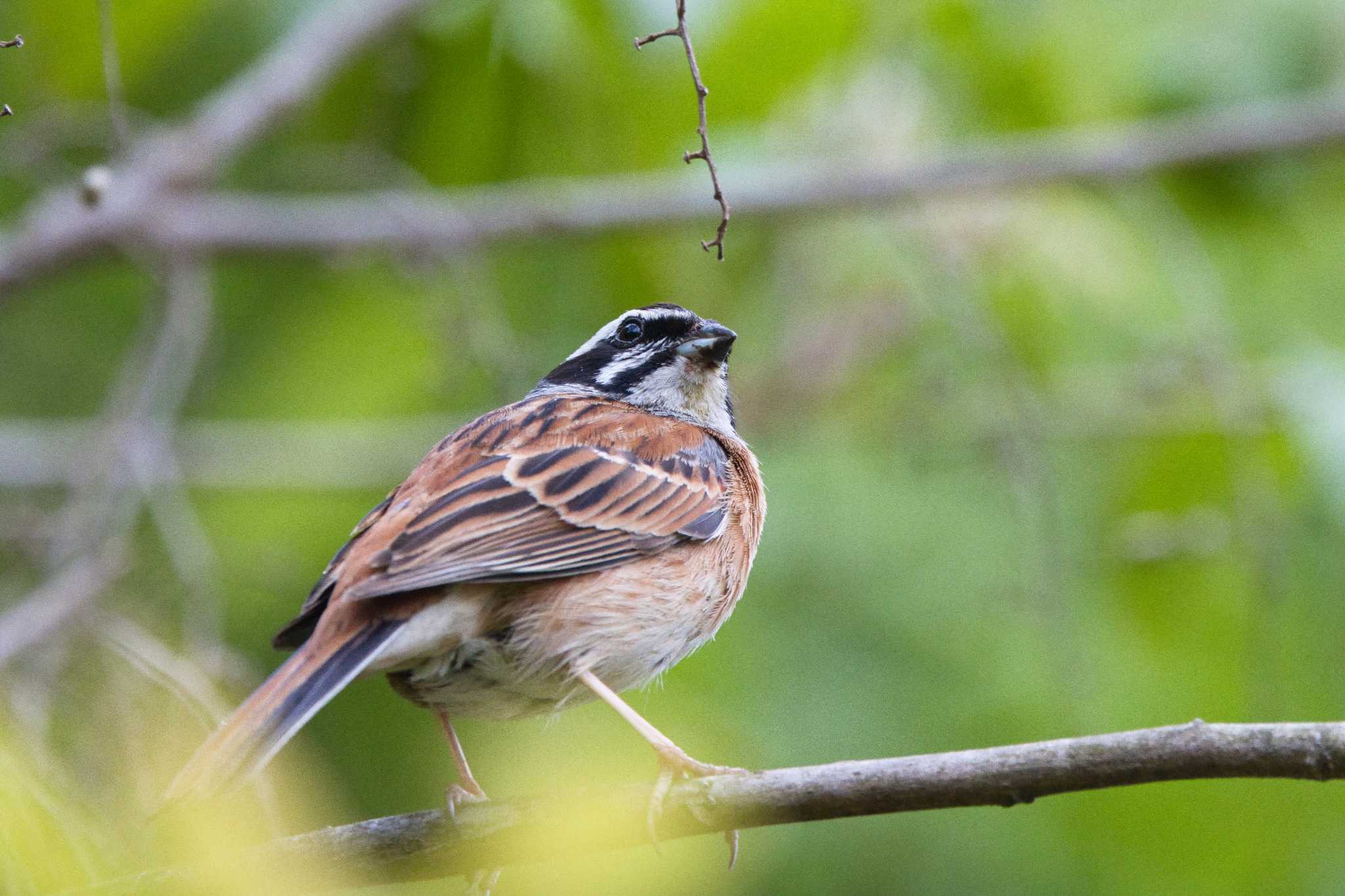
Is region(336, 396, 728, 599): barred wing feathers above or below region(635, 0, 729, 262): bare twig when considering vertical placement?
below

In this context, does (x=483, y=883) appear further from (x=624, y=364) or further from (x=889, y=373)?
(x=889, y=373)

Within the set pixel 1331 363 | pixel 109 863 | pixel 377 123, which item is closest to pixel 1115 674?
pixel 1331 363

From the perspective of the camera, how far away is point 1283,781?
7164mm

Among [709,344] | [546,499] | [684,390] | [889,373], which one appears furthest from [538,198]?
[546,499]

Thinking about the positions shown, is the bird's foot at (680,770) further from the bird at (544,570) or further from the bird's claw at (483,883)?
the bird's claw at (483,883)

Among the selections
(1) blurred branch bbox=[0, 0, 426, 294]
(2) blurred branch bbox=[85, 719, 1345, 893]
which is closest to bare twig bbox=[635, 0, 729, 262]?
(2) blurred branch bbox=[85, 719, 1345, 893]

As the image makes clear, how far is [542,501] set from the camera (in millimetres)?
4457

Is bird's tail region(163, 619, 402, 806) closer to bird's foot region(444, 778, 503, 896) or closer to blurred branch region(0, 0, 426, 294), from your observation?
bird's foot region(444, 778, 503, 896)

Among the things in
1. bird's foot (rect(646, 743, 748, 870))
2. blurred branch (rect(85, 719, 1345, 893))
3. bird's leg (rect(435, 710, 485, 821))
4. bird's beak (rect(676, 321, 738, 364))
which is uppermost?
bird's beak (rect(676, 321, 738, 364))

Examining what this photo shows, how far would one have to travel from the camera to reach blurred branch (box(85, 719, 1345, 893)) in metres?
3.22

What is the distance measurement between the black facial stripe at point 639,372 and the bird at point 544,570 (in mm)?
13

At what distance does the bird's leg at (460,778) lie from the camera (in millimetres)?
4297

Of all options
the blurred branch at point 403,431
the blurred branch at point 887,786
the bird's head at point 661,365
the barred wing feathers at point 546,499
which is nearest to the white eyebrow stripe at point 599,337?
the bird's head at point 661,365

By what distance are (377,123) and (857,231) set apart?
274 centimetres
